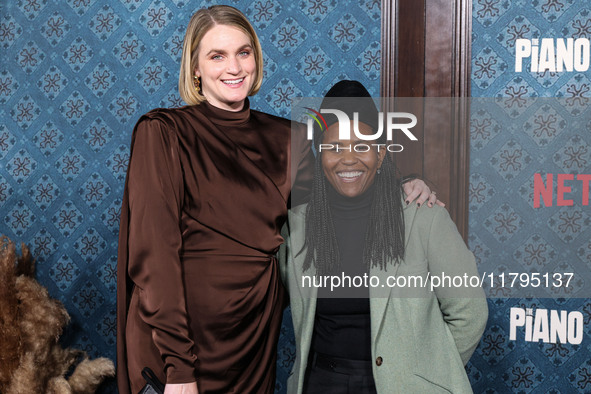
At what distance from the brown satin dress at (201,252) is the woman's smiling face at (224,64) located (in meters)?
0.06

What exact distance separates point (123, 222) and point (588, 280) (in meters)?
1.76

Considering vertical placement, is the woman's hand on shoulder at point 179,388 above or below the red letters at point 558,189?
below

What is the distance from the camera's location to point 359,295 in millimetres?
1572

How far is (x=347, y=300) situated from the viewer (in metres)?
1.58

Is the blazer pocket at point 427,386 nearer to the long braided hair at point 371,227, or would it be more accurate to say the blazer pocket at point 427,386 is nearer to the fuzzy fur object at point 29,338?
the long braided hair at point 371,227

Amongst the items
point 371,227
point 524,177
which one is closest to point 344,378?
point 371,227

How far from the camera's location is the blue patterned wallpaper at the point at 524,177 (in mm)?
2264

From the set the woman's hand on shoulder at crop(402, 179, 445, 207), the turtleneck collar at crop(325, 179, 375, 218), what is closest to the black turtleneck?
the turtleneck collar at crop(325, 179, 375, 218)

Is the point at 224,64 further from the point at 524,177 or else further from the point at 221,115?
the point at 524,177

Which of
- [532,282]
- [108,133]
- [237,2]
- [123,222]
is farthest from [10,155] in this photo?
[532,282]

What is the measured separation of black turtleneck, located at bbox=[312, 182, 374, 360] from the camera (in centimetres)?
157

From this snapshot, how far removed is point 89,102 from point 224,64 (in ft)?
4.13

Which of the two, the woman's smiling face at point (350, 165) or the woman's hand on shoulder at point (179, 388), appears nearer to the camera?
the woman's hand on shoulder at point (179, 388)

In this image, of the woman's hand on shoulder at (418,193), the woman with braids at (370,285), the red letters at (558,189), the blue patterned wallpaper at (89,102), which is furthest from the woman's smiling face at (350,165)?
the red letters at (558,189)
